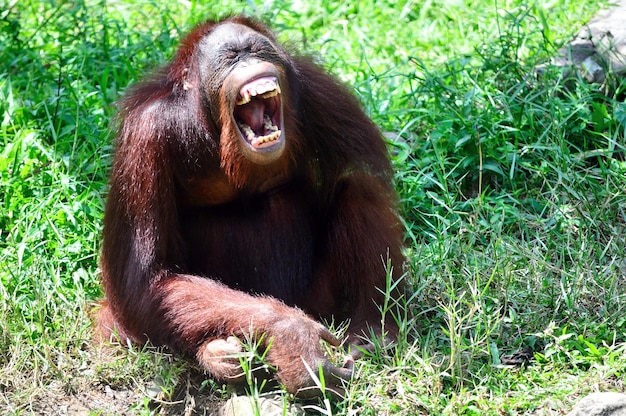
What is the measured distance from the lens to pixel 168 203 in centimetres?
418

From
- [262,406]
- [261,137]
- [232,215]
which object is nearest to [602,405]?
[262,406]

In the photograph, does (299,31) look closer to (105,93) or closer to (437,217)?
(105,93)

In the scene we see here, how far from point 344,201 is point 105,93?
197 centimetres

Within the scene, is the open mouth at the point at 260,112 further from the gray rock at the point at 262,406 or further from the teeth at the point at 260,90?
the gray rock at the point at 262,406

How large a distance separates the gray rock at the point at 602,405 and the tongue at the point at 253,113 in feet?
5.67

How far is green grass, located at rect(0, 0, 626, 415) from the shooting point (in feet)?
12.9

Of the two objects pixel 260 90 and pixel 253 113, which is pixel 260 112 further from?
pixel 260 90

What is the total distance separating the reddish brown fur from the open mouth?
75 mm

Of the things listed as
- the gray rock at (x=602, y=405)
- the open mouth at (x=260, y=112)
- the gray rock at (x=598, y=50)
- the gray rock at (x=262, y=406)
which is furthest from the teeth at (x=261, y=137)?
the gray rock at (x=598, y=50)

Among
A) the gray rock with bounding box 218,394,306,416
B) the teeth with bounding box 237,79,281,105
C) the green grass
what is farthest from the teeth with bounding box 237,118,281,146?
the gray rock with bounding box 218,394,306,416

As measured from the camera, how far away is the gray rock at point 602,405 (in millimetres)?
3393

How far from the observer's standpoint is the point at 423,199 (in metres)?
5.15

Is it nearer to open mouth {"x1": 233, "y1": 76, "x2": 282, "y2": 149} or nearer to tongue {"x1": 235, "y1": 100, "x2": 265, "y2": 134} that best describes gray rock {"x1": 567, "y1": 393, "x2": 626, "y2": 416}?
open mouth {"x1": 233, "y1": 76, "x2": 282, "y2": 149}

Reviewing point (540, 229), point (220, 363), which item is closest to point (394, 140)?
point (540, 229)
